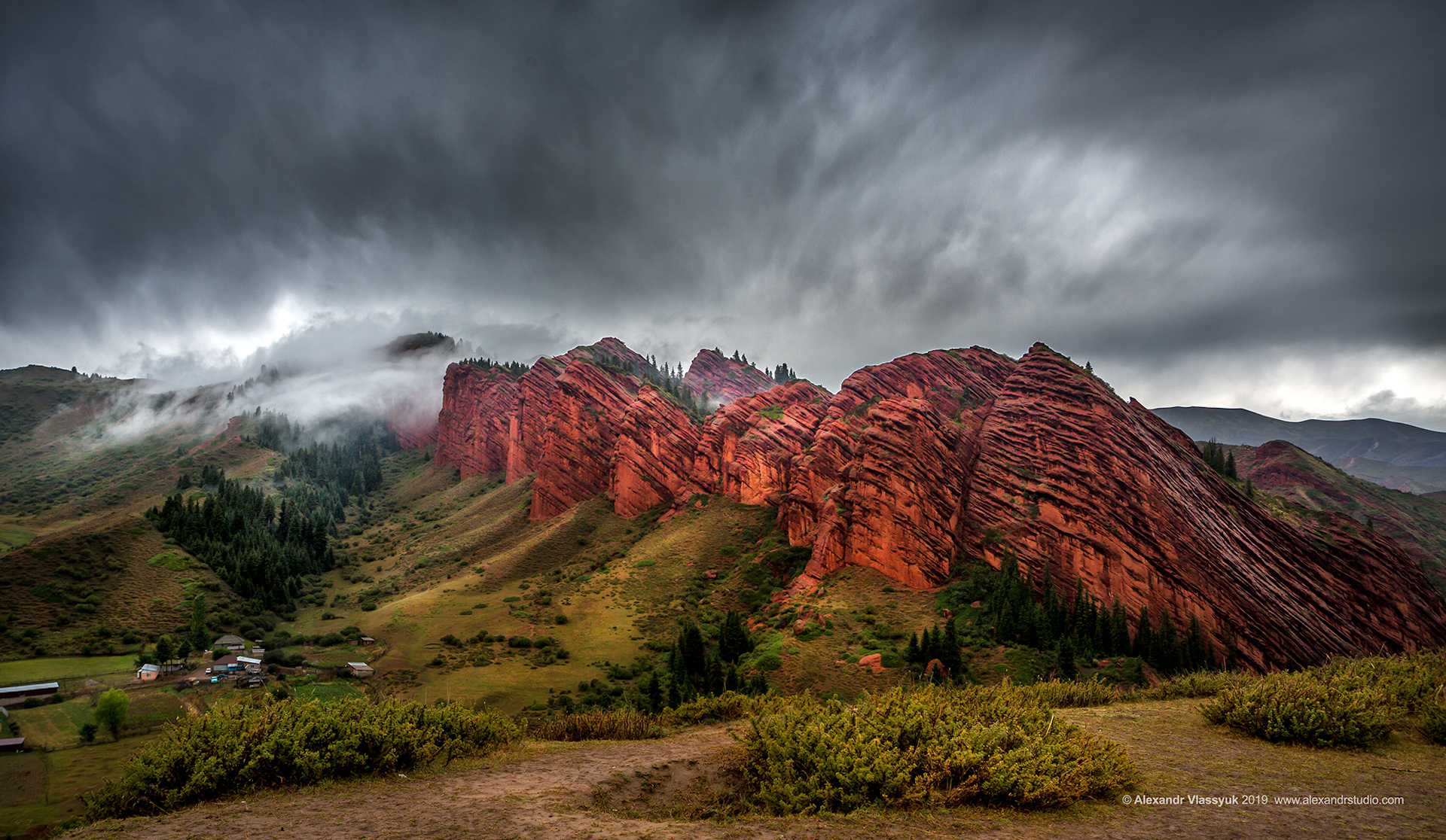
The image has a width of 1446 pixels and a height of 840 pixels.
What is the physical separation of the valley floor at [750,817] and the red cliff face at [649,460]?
74.2 m

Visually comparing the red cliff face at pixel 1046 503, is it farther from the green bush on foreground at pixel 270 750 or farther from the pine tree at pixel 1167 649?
the green bush on foreground at pixel 270 750

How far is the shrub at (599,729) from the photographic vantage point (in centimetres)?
1520

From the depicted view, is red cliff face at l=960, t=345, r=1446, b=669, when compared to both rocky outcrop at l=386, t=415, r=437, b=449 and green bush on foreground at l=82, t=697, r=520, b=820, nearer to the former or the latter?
green bush on foreground at l=82, t=697, r=520, b=820

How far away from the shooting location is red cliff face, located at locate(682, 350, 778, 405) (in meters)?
182

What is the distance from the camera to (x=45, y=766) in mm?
24656

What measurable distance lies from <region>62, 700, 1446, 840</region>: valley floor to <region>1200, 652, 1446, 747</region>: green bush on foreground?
0.45 m

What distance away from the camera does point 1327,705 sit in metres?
11.7

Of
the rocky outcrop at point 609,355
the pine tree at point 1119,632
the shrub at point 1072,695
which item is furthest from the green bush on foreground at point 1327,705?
the rocky outcrop at point 609,355

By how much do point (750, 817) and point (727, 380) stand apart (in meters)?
183

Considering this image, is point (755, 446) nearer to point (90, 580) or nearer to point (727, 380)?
point (90, 580)

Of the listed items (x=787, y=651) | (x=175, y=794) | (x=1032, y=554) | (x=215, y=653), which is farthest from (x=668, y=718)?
(x=215, y=653)

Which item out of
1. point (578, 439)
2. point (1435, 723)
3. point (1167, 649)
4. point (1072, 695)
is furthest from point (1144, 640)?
point (578, 439)

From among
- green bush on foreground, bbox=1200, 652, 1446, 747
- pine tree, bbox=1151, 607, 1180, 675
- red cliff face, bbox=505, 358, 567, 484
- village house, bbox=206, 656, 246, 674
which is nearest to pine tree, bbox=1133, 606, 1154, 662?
pine tree, bbox=1151, 607, 1180, 675

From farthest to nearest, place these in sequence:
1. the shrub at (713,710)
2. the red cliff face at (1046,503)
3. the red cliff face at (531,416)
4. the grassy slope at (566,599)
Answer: the red cliff face at (531,416) → the grassy slope at (566,599) → the red cliff face at (1046,503) → the shrub at (713,710)
